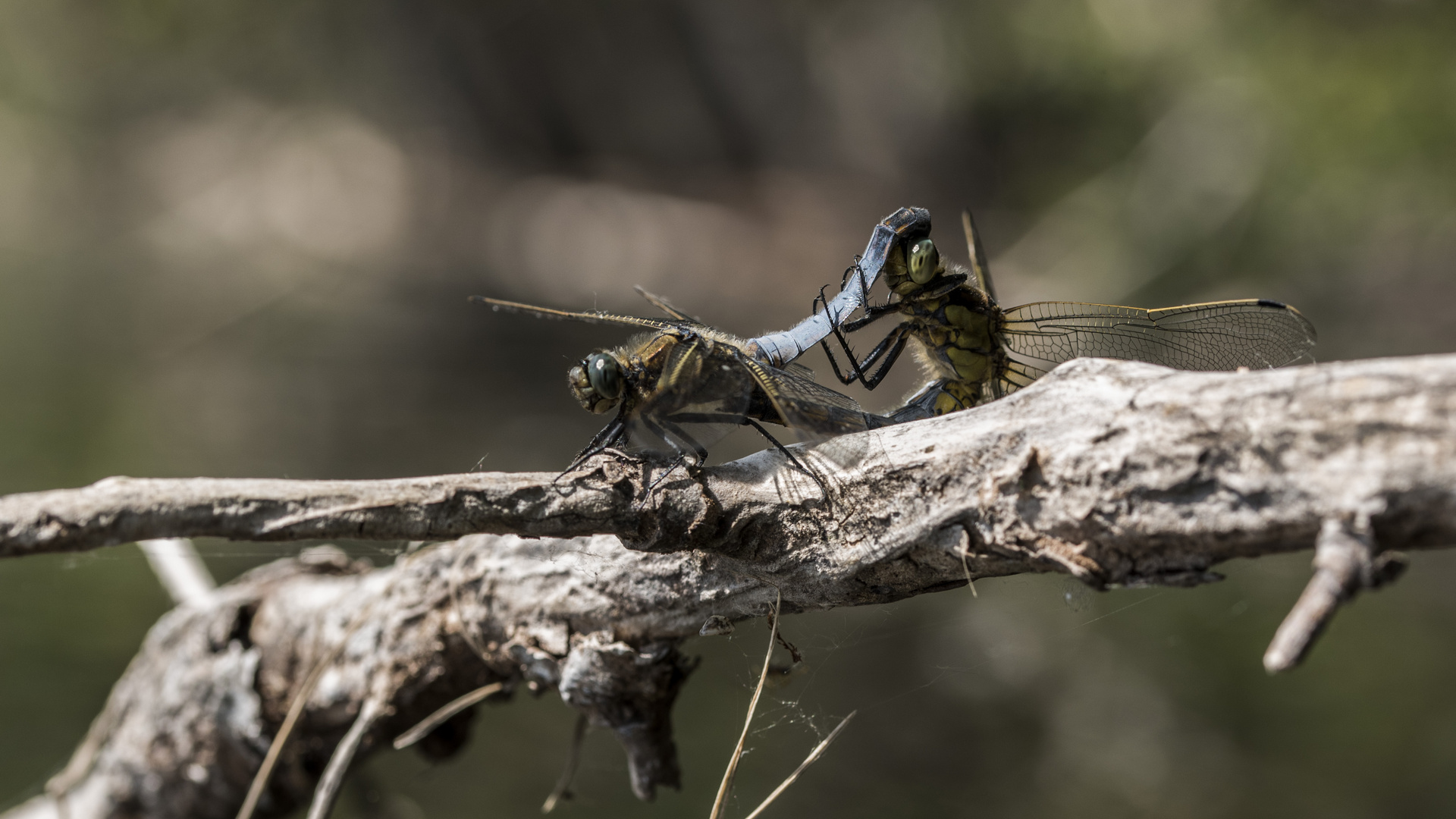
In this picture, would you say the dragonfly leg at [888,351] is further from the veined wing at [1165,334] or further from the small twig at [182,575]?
the small twig at [182,575]

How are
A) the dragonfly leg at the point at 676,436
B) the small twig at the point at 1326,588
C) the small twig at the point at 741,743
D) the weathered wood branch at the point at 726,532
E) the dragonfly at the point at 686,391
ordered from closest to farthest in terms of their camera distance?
the small twig at the point at 1326,588 → the weathered wood branch at the point at 726,532 → the small twig at the point at 741,743 → the dragonfly leg at the point at 676,436 → the dragonfly at the point at 686,391

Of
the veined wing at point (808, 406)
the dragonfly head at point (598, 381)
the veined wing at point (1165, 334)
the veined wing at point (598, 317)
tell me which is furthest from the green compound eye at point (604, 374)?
the veined wing at point (1165, 334)

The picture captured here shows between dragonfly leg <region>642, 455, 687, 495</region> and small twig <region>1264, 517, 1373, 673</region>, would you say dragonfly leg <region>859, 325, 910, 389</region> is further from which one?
small twig <region>1264, 517, 1373, 673</region>

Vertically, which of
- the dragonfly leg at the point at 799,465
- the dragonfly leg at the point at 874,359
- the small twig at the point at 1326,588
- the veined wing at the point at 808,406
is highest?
the dragonfly leg at the point at 874,359

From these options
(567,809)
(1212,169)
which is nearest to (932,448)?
(567,809)

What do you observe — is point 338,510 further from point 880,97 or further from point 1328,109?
point 880,97

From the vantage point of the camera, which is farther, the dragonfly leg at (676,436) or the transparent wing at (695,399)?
the transparent wing at (695,399)

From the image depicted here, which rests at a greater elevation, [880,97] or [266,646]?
[880,97]

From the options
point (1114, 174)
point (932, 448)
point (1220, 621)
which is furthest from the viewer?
point (1114, 174)

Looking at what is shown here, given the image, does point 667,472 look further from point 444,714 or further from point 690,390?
point 444,714
